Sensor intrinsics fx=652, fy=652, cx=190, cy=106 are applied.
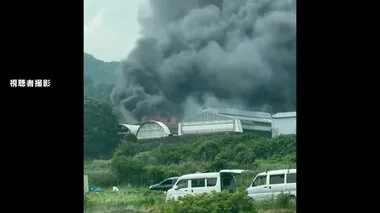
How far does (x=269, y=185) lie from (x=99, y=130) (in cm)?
109

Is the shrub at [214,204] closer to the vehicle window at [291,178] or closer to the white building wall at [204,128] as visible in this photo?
the vehicle window at [291,178]

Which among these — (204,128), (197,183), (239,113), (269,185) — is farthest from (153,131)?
(269,185)

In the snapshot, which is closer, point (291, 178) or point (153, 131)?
point (291, 178)

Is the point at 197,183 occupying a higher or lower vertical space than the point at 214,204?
higher

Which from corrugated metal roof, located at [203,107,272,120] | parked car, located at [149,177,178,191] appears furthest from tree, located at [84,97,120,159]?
corrugated metal roof, located at [203,107,272,120]

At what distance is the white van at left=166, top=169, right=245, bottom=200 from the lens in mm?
3990

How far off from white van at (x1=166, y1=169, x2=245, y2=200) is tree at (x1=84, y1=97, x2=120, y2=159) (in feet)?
1.51

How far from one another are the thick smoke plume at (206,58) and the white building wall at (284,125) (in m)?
0.08

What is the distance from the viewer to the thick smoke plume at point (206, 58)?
13.2 feet

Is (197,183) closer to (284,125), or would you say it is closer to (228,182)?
(228,182)

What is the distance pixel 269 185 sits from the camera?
157 inches

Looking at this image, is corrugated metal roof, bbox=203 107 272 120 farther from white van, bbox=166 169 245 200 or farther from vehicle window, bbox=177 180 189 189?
vehicle window, bbox=177 180 189 189
